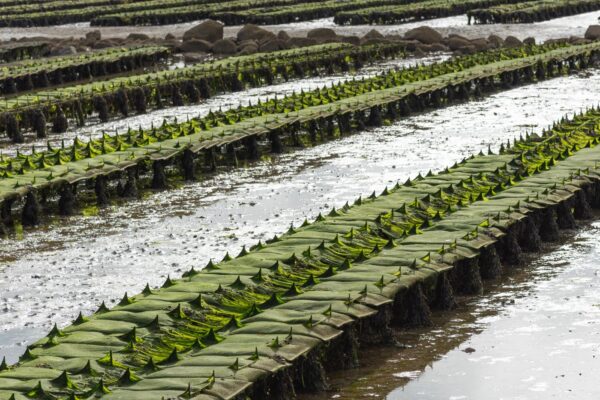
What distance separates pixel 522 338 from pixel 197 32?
47.5 m

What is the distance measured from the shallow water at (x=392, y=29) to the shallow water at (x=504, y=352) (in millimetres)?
41522

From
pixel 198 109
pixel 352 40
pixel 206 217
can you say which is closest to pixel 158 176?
pixel 206 217

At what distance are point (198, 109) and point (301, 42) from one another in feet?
57.3

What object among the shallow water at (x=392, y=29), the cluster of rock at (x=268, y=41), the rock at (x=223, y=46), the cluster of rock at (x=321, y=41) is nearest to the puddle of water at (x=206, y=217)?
the cluster of rock at (x=321, y=41)

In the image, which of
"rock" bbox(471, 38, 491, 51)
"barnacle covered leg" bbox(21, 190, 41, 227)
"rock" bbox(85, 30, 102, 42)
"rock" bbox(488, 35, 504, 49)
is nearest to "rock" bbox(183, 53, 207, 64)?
"rock" bbox(85, 30, 102, 42)

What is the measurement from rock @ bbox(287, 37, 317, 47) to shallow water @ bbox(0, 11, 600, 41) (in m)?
7.94

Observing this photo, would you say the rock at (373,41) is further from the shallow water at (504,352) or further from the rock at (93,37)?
the shallow water at (504,352)

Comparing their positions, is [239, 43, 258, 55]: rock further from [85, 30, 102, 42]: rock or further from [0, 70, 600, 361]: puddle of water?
[0, 70, 600, 361]: puddle of water

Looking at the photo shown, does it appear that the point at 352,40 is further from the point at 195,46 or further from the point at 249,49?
the point at 195,46

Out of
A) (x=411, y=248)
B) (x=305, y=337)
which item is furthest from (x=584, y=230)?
(x=305, y=337)

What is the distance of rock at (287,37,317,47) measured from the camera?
56.5 m

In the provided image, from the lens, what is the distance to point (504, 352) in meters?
16.2

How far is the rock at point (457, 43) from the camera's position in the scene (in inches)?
2148

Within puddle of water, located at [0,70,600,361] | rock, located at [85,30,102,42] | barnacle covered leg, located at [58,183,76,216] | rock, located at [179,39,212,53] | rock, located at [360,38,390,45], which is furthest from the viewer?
rock, located at [85,30,102,42]
